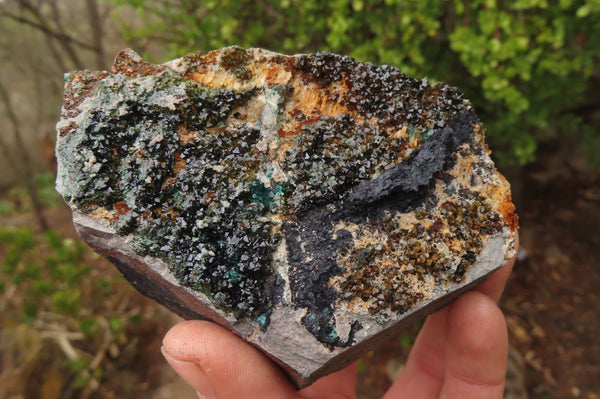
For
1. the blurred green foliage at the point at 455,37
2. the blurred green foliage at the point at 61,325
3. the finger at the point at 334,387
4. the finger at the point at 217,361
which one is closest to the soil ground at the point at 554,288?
the blurred green foliage at the point at 455,37

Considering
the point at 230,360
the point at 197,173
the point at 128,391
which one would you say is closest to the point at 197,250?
the point at 197,173

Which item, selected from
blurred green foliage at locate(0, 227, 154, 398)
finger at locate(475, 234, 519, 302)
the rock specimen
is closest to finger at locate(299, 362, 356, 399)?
the rock specimen

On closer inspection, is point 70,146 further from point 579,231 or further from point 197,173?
point 579,231

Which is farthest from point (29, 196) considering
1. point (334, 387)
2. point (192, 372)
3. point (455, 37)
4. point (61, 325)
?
point (455, 37)

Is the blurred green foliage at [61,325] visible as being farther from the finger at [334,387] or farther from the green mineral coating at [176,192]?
the green mineral coating at [176,192]

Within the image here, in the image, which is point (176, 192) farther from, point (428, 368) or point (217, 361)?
point (428, 368)

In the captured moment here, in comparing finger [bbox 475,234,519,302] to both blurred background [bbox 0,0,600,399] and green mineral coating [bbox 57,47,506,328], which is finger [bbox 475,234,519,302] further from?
blurred background [bbox 0,0,600,399]
